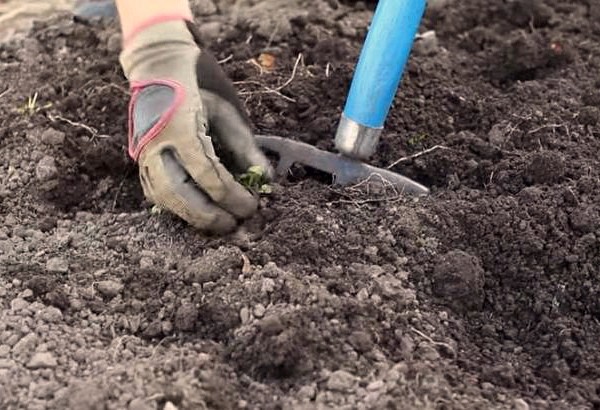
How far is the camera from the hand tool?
1.89m

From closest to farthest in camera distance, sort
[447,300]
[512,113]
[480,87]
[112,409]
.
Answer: [112,409] → [447,300] → [512,113] → [480,87]

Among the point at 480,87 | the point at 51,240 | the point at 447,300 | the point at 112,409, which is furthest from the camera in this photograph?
the point at 480,87

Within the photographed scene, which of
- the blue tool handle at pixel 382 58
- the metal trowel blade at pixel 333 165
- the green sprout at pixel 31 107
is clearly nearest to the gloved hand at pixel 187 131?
the metal trowel blade at pixel 333 165

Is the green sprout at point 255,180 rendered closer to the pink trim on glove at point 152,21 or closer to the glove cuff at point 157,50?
the glove cuff at point 157,50

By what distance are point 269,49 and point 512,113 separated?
24.7 inches

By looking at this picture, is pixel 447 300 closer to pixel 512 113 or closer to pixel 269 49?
pixel 512 113

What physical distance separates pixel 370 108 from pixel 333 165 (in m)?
0.14

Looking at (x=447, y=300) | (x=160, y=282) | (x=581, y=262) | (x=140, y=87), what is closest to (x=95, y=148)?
(x=140, y=87)

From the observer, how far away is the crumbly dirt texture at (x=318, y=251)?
157 cm

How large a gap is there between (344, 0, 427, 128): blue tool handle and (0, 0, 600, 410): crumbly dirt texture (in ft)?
0.51

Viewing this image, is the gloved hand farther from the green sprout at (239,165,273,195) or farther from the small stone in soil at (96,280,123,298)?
the small stone in soil at (96,280,123,298)

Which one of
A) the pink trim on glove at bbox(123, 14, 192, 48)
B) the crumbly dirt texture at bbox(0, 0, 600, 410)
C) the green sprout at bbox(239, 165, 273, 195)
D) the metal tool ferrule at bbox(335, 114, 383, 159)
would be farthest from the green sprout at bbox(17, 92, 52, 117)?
the metal tool ferrule at bbox(335, 114, 383, 159)

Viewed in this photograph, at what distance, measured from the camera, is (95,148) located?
2.10 meters

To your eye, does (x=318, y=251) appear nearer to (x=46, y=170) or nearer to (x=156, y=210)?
(x=156, y=210)
